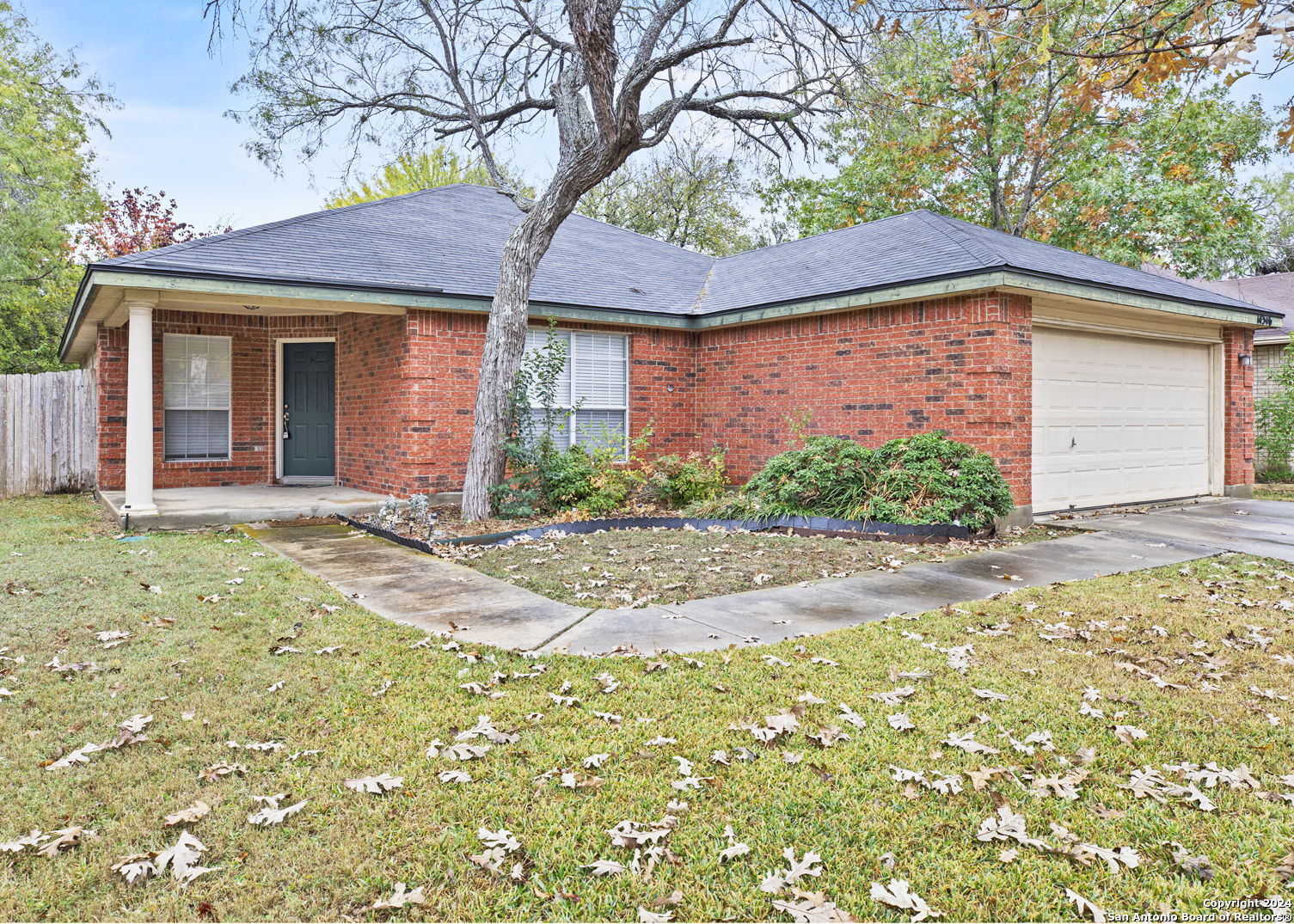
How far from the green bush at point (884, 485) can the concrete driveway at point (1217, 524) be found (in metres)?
1.85

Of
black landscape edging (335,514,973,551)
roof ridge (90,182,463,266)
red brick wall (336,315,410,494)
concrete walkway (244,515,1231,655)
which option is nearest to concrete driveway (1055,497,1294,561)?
concrete walkway (244,515,1231,655)

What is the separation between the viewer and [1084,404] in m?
10.3

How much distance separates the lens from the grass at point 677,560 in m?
5.98

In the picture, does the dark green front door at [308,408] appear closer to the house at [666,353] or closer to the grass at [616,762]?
the house at [666,353]

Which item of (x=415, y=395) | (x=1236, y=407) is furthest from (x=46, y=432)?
(x=1236, y=407)

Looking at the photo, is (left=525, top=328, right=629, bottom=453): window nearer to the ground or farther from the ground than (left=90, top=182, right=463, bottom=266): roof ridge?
nearer to the ground

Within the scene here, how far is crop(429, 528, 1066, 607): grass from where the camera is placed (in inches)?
236

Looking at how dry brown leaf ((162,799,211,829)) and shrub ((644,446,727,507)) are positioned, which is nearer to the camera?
dry brown leaf ((162,799,211,829))

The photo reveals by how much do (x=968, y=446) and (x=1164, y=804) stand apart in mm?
6393

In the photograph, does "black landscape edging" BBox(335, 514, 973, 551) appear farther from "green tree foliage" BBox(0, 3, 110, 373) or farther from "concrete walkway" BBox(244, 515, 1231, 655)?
"green tree foliage" BBox(0, 3, 110, 373)


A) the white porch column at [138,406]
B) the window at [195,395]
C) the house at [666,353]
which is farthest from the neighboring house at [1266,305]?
the window at [195,395]

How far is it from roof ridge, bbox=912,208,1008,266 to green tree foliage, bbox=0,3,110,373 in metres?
21.1

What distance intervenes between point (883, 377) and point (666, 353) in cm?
392

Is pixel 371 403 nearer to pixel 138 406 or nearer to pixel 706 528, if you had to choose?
pixel 138 406
